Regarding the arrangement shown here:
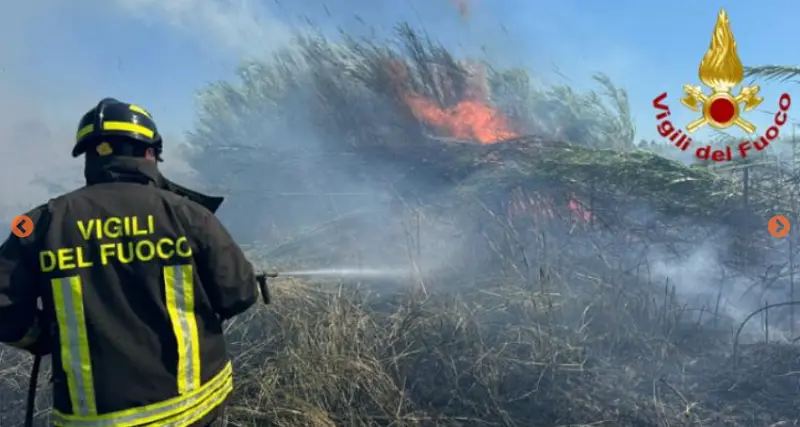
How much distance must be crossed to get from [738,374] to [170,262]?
3.77m

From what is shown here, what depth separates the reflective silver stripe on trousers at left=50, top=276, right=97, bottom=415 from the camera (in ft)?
6.70

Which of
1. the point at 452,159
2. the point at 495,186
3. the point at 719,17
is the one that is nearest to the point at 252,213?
the point at 452,159

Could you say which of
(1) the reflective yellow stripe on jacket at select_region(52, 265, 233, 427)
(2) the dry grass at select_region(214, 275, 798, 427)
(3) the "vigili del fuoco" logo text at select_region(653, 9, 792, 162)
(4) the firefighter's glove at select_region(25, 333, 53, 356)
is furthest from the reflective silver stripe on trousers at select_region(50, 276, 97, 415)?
(3) the "vigili del fuoco" logo text at select_region(653, 9, 792, 162)

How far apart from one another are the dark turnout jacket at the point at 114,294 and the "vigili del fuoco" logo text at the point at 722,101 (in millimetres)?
4337

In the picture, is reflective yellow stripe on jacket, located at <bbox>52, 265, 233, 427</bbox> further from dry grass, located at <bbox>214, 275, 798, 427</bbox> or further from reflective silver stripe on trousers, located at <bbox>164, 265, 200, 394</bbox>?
dry grass, located at <bbox>214, 275, 798, 427</bbox>

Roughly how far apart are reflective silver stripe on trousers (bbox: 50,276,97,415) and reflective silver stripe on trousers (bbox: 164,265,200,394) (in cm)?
28

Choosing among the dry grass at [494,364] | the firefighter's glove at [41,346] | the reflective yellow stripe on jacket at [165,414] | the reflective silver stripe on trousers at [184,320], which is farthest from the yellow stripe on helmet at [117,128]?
the dry grass at [494,364]

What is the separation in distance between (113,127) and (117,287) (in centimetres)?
58

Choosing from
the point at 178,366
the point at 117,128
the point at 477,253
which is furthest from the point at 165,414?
the point at 477,253

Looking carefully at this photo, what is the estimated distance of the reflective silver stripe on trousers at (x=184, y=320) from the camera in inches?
83.7

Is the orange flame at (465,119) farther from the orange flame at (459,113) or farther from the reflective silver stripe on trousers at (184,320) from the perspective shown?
the reflective silver stripe on trousers at (184,320)

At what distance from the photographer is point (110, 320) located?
206 centimetres

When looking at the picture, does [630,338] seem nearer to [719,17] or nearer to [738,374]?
[738,374]

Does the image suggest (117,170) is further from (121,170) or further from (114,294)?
(114,294)
